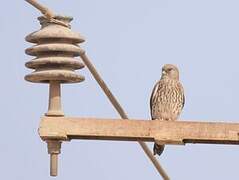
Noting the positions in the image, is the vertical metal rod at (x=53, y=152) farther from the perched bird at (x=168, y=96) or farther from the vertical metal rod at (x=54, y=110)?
the perched bird at (x=168, y=96)

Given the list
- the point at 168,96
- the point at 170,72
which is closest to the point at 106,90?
the point at 168,96

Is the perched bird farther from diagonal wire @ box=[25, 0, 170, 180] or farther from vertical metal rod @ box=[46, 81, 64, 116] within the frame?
vertical metal rod @ box=[46, 81, 64, 116]

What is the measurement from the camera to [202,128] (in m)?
4.80

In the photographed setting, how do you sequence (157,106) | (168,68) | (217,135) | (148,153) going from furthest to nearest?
(168,68), (157,106), (148,153), (217,135)

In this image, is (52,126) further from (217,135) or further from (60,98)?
(217,135)

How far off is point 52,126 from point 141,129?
20.7 inches

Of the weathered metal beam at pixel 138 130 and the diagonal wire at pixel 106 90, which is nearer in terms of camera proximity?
the weathered metal beam at pixel 138 130

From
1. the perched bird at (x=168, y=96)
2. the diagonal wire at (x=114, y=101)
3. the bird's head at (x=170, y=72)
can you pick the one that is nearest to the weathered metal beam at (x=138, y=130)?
the diagonal wire at (x=114, y=101)

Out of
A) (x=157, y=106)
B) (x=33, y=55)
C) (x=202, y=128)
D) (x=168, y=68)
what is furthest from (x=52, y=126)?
(x=168, y=68)

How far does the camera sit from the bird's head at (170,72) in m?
10.9

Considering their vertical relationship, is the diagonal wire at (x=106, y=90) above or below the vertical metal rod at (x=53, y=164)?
above

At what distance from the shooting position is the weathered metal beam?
4789 millimetres

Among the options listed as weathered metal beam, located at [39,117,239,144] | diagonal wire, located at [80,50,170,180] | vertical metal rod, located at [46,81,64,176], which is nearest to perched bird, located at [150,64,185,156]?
diagonal wire, located at [80,50,170,180]

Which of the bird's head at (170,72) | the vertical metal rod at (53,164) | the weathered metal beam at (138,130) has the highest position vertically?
the bird's head at (170,72)
